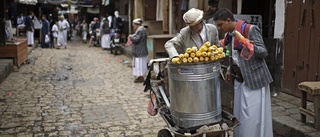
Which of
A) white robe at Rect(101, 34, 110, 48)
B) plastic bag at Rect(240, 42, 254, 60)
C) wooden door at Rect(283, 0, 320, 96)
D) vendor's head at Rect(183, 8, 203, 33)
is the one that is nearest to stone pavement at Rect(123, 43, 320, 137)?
wooden door at Rect(283, 0, 320, 96)

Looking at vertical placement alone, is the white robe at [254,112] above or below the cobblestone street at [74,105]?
above

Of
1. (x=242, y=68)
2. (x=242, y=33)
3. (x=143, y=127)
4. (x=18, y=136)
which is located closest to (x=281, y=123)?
(x=242, y=68)

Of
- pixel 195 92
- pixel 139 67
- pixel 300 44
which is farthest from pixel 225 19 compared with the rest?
pixel 139 67

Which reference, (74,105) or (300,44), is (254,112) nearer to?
(300,44)

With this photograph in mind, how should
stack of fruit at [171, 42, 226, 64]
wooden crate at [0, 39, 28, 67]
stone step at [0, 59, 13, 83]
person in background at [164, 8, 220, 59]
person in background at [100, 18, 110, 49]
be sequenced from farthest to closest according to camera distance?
person in background at [100, 18, 110, 49] → wooden crate at [0, 39, 28, 67] → stone step at [0, 59, 13, 83] → person in background at [164, 8, 220, 59] → stack of fruit at [171, 42, 226, 64]

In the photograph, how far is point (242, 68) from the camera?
3559 mm

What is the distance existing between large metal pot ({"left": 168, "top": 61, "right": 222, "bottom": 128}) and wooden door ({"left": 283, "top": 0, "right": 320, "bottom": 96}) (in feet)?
10.5

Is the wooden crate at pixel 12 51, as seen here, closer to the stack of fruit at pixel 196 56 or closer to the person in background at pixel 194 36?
the person in background at pixel 194 36

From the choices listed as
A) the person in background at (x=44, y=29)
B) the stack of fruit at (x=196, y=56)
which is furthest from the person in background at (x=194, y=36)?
the person in background at (x=44, y=29)

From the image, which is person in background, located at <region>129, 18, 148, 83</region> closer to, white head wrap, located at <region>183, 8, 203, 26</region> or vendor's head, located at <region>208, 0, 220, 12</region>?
vendor's head, located at <region>208, 0, 220, 12</region>

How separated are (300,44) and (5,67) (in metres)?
8.64

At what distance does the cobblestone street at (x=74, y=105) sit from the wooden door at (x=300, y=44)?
2931 millimetres

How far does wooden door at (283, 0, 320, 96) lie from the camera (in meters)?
5.51

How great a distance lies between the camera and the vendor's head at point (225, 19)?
3.48 metres
